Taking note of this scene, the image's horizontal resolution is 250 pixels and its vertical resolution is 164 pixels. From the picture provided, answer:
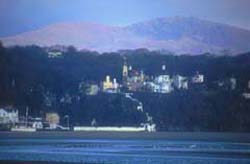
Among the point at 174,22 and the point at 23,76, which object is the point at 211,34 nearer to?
the point at 174,22

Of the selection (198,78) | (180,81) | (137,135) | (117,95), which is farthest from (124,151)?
(198,78)

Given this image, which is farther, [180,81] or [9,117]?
[9,117]

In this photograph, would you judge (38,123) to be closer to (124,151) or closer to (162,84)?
(124,151)

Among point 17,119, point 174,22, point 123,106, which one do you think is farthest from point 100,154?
point 174,22

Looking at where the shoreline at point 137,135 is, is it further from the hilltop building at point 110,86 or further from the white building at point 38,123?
the hilltop building at point 110,86

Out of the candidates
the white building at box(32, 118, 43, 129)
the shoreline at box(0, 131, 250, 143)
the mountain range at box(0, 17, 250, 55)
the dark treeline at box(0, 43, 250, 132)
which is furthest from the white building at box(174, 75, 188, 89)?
the white building at box(32, 118, 43, 129)
